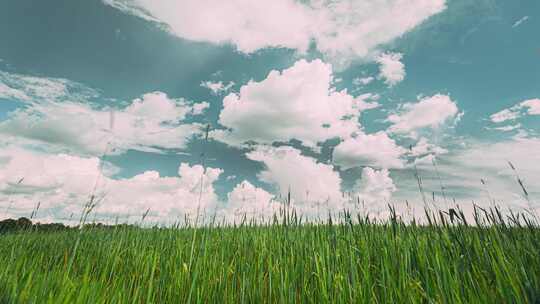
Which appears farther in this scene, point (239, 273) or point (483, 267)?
point (239, 273)

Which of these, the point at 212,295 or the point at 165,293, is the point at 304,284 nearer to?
the point at 212,295

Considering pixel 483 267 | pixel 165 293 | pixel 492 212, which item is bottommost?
pixel 165 293

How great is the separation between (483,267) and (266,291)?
211cm

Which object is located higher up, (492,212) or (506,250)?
(492,212)

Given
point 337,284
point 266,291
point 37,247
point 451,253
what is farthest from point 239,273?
point 37,247

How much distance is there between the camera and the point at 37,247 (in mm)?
7895

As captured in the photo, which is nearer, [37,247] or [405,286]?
[405,286]

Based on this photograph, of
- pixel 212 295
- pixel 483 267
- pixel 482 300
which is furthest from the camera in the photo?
pixel 212 295

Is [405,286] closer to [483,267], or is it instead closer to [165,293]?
[483,267]

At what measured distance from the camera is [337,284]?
2549 mm

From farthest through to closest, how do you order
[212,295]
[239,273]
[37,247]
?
1. [37,247]
2. [239,273]
3. [212,295]

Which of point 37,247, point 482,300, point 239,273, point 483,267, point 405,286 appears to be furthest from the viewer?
point 37,247

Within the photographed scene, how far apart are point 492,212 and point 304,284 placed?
2.13 metres

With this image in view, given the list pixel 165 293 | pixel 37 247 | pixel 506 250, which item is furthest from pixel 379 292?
pixel 37 247
